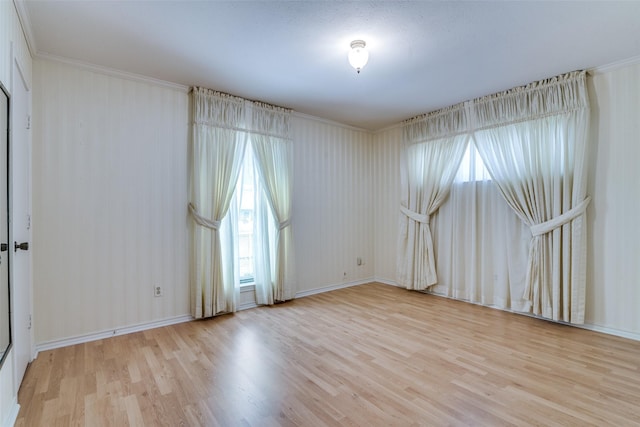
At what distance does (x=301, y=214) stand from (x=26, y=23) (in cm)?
342

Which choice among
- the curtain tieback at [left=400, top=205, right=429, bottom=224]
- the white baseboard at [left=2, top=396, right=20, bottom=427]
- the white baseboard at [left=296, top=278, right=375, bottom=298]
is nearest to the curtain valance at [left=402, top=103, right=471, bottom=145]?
the curtain tieback at [left=400, top=205, right=429, bottom=224]

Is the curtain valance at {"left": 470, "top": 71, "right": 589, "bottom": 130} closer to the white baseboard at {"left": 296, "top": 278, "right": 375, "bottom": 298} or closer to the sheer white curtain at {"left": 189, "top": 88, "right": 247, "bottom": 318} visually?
the white baseboard at {"left": 296, "top": 278, "right": 375, "bottom": 298}

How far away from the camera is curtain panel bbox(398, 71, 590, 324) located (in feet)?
10.6

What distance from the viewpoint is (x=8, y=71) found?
195 cm

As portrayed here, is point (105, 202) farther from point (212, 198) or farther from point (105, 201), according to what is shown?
point (212, 198)

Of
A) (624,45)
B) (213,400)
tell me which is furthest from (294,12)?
(624,45)

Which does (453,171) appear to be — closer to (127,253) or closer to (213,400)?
(213,400)

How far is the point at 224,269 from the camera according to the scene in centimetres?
381

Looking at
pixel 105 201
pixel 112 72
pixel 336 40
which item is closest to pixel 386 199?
pixel 336 40

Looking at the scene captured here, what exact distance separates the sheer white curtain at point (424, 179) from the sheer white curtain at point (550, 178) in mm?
608

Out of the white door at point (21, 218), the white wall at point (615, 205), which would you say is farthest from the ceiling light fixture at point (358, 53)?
the white wall at point (615, 205)

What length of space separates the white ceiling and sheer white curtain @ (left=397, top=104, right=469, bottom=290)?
81 cm

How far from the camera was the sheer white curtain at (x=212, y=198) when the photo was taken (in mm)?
3594

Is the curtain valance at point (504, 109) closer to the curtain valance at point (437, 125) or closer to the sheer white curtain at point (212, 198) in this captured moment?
the curtain valance at point (437, 125)
